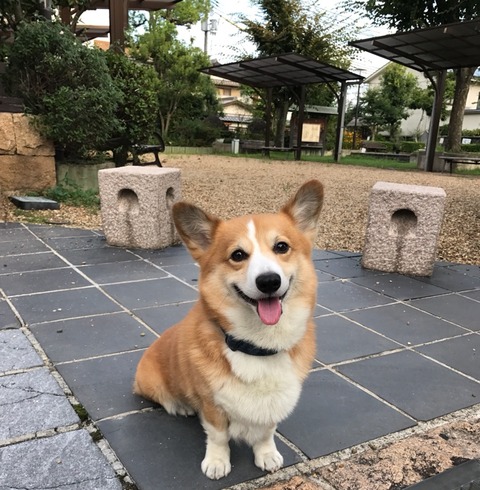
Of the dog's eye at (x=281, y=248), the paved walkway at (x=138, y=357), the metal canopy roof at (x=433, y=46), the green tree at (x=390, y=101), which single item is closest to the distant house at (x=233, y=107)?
the green tree at (x=390, y=101)

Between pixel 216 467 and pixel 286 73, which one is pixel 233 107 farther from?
pixel 216 467

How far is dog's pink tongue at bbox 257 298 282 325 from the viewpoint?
1726 mm

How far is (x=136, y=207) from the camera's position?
5.48m

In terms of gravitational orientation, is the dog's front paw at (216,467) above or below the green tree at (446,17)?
below

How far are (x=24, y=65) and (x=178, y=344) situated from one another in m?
7.16

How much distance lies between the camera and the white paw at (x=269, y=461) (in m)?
1.94

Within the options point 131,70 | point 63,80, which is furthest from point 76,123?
point 131,70

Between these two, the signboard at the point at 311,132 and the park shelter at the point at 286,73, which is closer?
the park shelter at the point at 286,73

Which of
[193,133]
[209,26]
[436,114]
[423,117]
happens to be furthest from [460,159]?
[423,117]

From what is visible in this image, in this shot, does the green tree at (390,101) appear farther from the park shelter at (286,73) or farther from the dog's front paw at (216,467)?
the dog's front paw at (216,467)

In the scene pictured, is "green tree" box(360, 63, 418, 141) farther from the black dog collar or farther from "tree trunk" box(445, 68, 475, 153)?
the black dog collar

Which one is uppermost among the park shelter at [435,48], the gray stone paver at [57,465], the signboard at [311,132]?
the park shelter at [435,48]

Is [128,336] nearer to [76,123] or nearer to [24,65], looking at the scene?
[76,123]

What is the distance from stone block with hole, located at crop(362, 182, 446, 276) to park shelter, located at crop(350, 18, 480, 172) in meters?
8.33
